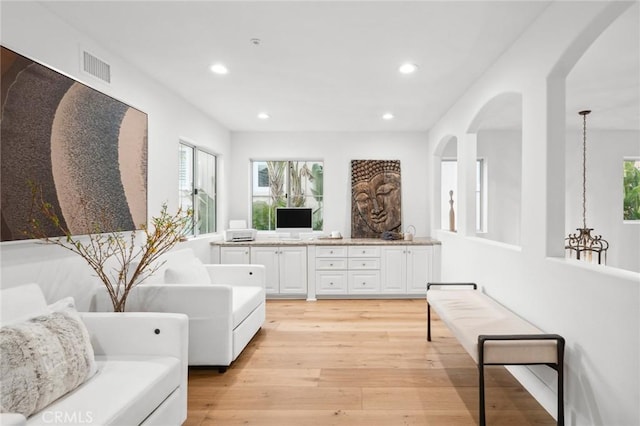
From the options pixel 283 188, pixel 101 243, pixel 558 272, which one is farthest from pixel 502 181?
pixel 101 243

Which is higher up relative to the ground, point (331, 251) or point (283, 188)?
point (283, 188)

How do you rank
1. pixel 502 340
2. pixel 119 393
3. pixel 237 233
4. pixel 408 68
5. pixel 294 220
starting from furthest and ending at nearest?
pixel 294 220 < pixel 237 233 < pixel 408 68 < pixel 502 340 < pixel 119 393

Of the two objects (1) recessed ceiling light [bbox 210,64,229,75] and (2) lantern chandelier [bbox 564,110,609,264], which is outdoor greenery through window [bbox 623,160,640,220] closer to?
(2) lantern chandelier [bbox 564,110,609,264]

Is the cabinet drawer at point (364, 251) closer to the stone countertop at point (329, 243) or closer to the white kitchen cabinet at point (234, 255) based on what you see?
the stone countertop at point (329, 243)

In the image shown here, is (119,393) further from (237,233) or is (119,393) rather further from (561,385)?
(237,233)

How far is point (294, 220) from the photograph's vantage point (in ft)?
18.4

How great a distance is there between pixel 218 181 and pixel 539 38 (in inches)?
171

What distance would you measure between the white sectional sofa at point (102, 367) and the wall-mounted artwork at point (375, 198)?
3.93m

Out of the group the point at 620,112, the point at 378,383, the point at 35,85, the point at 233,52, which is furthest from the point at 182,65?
the point at 620,112

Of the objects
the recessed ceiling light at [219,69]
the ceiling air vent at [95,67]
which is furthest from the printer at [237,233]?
the ceiling air vent at [95,67]

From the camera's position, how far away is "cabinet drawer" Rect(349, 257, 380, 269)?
5.12 m

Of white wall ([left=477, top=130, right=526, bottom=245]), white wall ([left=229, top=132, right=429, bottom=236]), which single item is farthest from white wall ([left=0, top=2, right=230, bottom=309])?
white wall ([left=477, top=130, right=526, bottom=245])

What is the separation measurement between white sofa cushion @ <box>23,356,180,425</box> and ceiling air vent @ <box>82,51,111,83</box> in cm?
197

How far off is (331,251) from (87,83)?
3.44m
